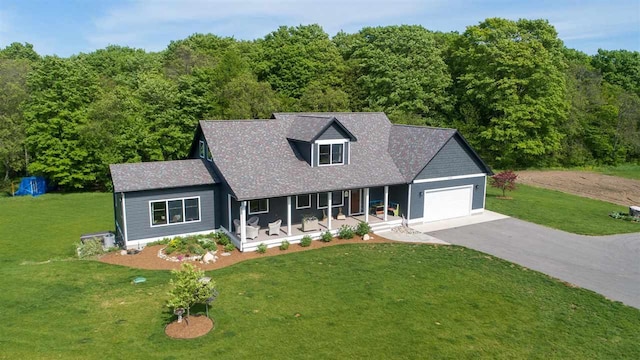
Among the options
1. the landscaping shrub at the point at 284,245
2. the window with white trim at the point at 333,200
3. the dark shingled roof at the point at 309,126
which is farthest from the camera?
the window with white trim at the point at 333,200

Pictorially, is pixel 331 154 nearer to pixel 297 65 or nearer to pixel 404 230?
pixel 404 230

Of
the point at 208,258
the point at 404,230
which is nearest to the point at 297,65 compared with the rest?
the point at 404,230

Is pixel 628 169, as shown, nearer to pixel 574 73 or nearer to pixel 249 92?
pixel 574 73

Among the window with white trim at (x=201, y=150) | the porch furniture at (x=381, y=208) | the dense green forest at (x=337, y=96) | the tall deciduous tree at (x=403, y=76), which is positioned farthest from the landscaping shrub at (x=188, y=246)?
the tall deciduous tree at (x=403, y=76)

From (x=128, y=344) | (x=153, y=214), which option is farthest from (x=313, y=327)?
(x=153, y=214)

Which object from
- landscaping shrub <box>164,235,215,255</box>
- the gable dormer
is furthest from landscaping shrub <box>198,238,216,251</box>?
the gable dormer

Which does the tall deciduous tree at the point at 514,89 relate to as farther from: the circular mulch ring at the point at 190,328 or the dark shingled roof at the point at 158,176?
the circular mulch ring at the point at 190,328
